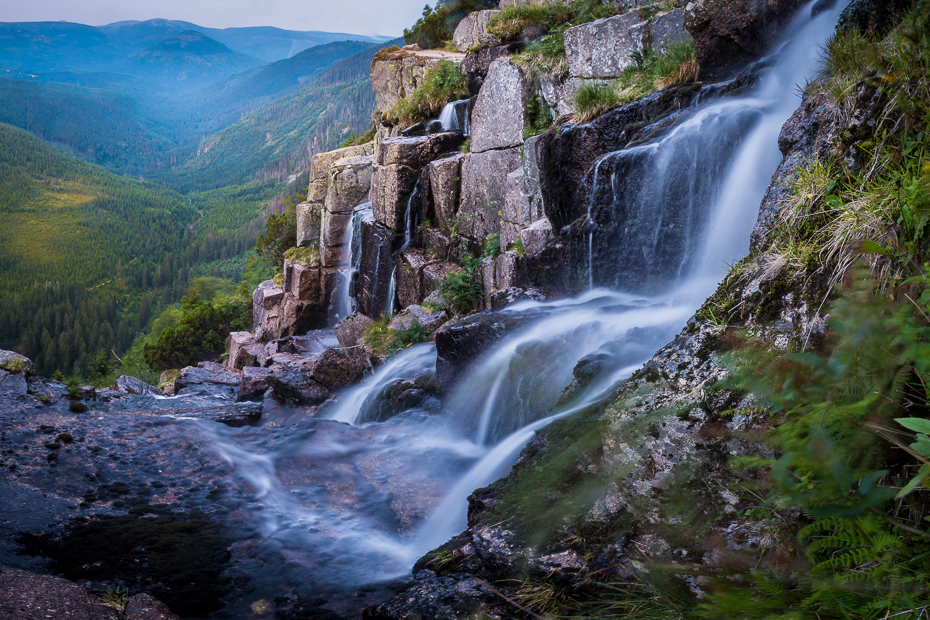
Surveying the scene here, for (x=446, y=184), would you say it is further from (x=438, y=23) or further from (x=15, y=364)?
(x=438, y=23)

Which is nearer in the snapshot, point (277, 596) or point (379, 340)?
point (277, 596)

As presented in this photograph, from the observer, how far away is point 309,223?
25.9m

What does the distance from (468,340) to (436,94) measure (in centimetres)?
1289

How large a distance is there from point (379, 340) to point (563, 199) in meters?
5.48

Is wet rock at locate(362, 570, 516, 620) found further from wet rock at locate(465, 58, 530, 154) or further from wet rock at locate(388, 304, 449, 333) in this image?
wet rock at locate(465, 58, 530, 154)

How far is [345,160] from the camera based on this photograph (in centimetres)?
2394

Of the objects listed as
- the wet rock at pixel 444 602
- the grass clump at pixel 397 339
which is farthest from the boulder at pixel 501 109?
the wet rock at pixel 444 602

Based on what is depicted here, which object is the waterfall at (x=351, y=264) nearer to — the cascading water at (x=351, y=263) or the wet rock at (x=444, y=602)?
the cascading water at (x=351, y=263)

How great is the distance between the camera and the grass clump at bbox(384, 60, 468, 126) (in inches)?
693

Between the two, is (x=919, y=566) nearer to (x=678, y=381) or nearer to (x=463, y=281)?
(x=678, y=381)

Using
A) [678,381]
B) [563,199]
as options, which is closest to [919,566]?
[678,381]

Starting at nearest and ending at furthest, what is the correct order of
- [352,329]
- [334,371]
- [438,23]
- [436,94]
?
[334,371], [352,329], [436,94], [438,23]

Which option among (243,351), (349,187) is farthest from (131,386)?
(349,187)

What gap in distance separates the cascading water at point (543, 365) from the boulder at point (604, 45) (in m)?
3.33
